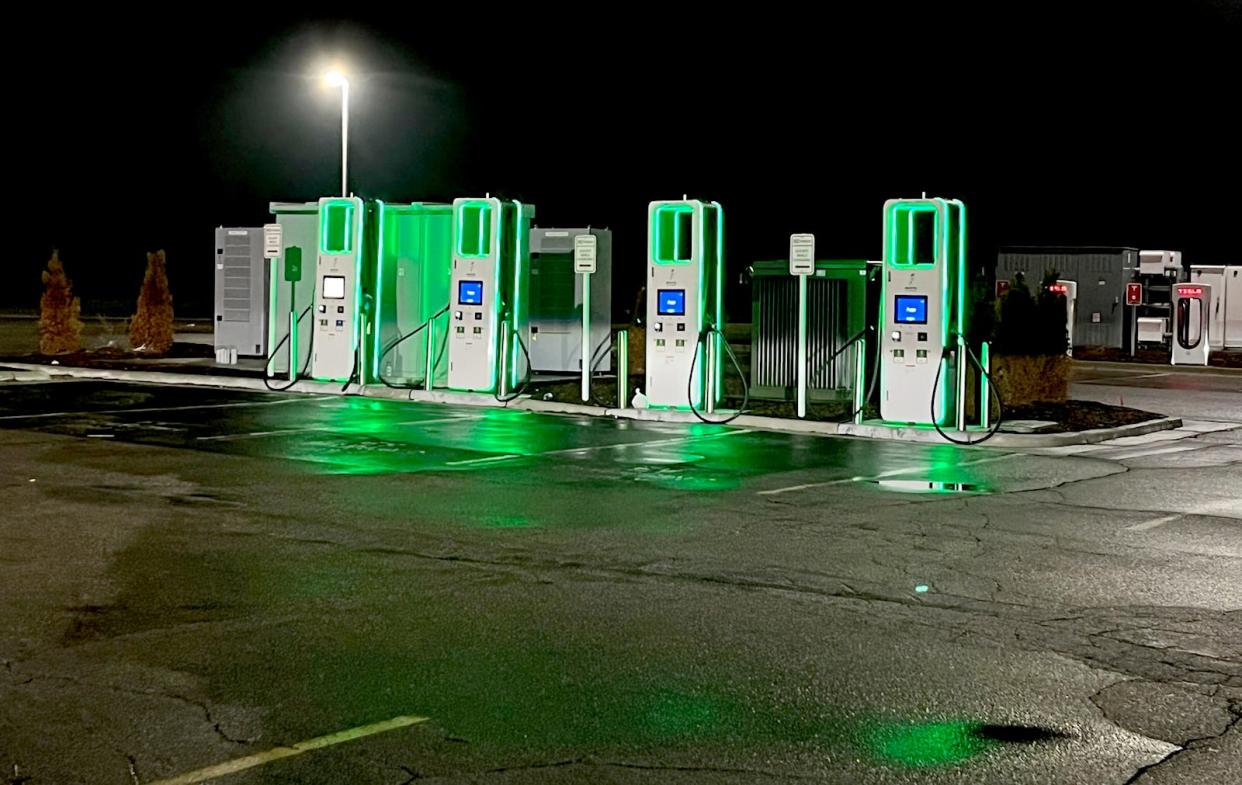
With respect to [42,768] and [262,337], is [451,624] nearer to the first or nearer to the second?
[42,768]

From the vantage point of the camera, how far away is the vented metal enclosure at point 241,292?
28062 mm

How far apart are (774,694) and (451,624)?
203 centimetres

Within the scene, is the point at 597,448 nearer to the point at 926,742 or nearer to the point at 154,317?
the point at 926,742

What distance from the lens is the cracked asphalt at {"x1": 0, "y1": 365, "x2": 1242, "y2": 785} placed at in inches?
230

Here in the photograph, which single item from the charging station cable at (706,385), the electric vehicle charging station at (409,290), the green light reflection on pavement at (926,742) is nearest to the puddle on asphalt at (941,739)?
the green light reflection on pavement at (926,742)

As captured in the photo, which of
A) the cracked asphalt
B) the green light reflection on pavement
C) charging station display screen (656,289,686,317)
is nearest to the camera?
the green light reflection on pavement

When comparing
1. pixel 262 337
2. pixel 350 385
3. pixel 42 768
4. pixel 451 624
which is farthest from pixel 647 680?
pixel 262 337

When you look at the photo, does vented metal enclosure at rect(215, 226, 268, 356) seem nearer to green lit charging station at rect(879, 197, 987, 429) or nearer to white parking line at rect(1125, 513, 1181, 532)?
green lit charging station at rect(879, 197, 987, 429)

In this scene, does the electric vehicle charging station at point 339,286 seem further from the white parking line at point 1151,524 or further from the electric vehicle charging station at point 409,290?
the white parking line at point 1151,524

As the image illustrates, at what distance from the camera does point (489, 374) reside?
22.0 m

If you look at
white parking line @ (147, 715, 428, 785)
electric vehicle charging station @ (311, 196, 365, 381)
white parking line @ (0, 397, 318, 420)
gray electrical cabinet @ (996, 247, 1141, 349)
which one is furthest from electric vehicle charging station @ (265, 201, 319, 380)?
white parking line @ (147, 715, 428, 785)

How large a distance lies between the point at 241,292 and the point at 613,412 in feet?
35.7

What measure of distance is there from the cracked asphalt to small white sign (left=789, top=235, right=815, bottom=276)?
12.5 ft

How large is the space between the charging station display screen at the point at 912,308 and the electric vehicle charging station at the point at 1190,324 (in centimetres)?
1616
